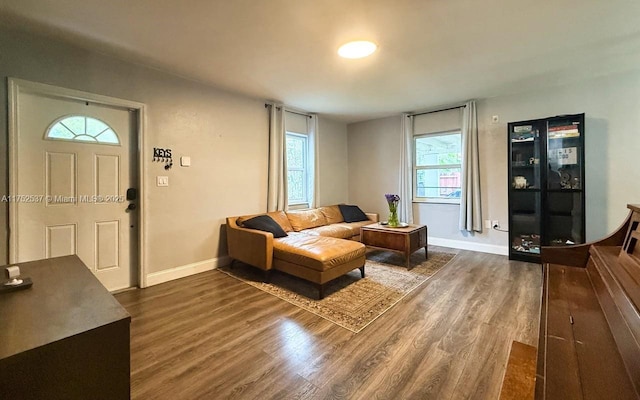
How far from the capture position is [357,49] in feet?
8.48

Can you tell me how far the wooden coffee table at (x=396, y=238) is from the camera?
11.9 ft

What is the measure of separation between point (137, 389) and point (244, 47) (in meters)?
2.78

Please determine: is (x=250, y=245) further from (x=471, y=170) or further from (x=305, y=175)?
(x=471, y=170)

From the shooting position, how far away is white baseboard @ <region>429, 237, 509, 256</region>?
4301mm

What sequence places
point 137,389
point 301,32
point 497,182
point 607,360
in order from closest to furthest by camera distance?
point 607,360
point 137,389
point 301,32
point 497,182

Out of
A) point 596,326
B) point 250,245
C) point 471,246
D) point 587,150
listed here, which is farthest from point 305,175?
point 596,326

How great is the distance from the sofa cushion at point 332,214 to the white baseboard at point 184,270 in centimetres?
188

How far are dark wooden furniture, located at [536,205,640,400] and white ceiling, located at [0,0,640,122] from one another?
5.71ft

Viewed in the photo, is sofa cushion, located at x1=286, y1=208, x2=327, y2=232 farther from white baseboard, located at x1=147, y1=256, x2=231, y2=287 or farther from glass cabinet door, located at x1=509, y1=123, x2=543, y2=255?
glass cabinet door, located at x1=509, y1=123, x2=543, y2=255

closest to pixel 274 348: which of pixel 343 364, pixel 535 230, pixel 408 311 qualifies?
pixel 343 364

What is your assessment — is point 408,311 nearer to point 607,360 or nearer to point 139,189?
point 607,360

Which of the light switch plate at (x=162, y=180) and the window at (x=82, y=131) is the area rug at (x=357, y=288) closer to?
the light switch plate at (x=162, y=180)

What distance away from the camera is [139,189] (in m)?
3.06

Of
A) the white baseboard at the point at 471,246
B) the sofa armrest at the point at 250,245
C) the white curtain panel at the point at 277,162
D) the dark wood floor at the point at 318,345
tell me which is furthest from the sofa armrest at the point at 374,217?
the sofa armrest at the point at 250,245
